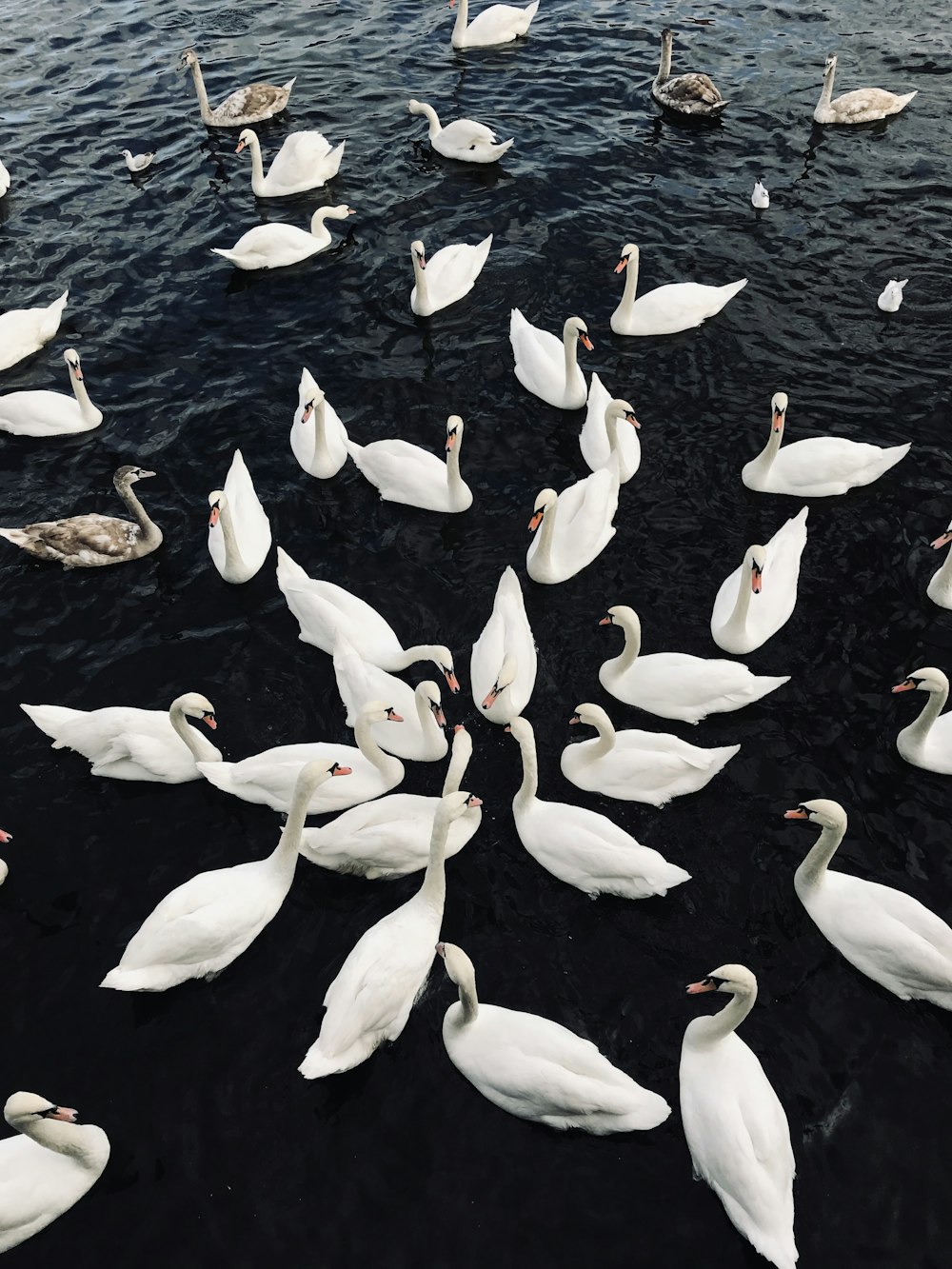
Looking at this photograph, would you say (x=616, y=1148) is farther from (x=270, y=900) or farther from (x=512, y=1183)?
(x=270, y=900)

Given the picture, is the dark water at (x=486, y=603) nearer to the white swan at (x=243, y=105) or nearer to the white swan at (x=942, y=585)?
the white swan at (x=942, y=585)

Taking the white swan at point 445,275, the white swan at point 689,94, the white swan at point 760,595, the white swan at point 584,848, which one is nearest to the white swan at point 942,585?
the white swan at point 760,595

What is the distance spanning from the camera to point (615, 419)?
13070 millimetres

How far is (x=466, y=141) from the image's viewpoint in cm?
1962

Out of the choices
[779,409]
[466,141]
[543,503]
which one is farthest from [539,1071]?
[466,141]

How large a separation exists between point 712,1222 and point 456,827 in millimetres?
3830

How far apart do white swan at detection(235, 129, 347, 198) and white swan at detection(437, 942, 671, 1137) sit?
648 inches

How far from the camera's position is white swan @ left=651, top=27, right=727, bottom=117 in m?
20.3

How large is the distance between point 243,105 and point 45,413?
11048mm

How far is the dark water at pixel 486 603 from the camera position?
768 cm

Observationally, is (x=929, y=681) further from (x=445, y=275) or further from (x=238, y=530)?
(x=445, y=275)

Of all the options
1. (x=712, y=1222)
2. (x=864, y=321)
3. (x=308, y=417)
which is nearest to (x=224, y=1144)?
(x=712, y=1222)

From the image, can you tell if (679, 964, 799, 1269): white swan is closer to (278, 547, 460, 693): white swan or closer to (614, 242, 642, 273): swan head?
(278, 547, 460, 693): white swan

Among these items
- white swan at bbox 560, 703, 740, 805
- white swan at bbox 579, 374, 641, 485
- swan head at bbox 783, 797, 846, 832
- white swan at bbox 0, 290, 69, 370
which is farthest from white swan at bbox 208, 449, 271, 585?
swan head at bbox 783, 797, 846, 832
